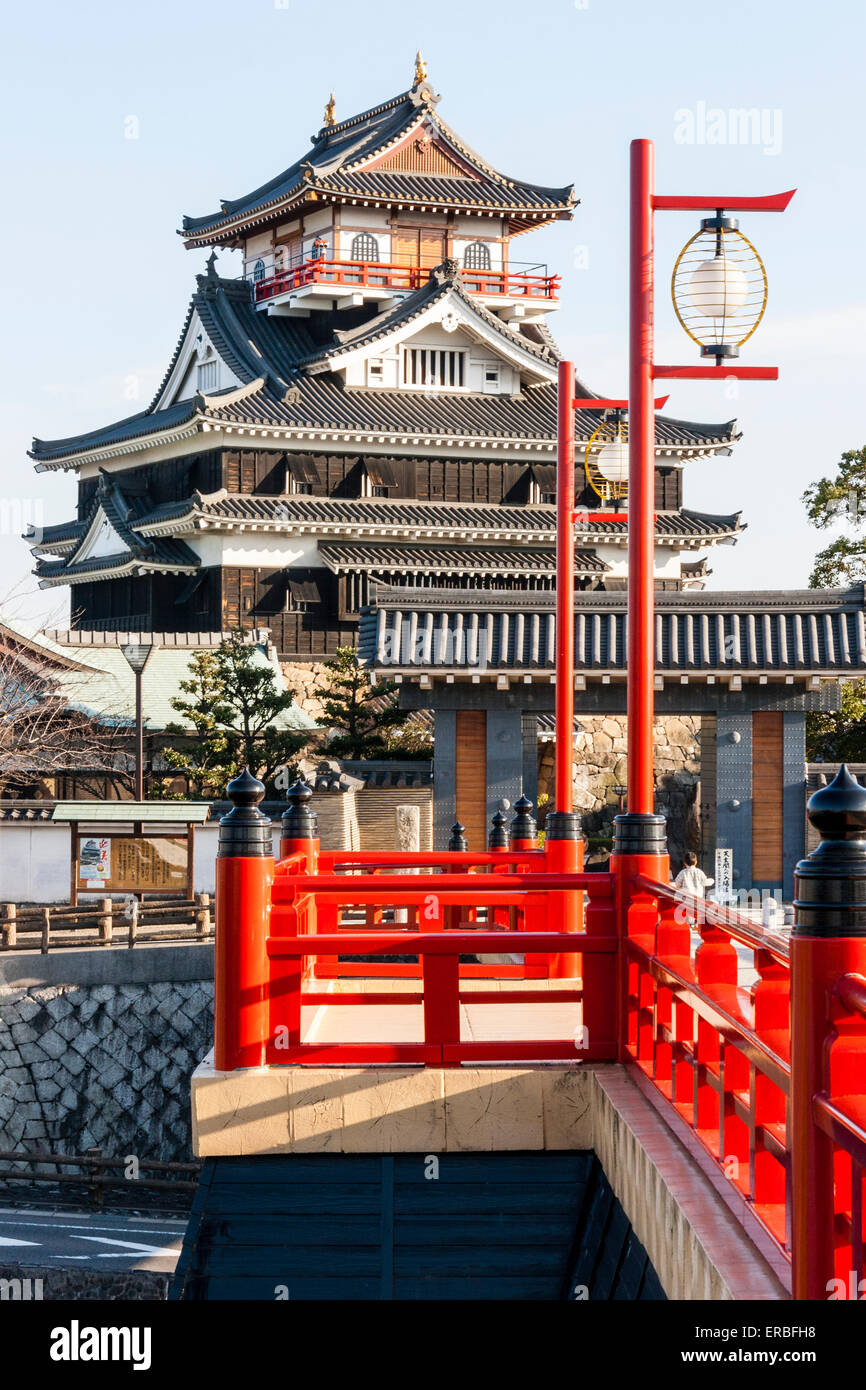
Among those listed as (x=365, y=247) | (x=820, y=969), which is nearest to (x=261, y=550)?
(x=365, y=247)

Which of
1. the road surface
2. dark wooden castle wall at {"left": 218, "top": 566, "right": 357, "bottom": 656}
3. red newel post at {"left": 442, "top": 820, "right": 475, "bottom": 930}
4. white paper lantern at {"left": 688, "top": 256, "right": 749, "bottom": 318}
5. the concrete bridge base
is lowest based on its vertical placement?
the road surface

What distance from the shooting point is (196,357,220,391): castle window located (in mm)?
42500

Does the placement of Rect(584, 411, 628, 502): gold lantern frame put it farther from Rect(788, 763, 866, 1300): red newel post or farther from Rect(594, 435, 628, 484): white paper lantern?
Rect(788, 763, 866, 1300): red newel post

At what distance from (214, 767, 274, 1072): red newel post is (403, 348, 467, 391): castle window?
3552 centimetres

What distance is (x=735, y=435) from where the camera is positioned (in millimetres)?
41531

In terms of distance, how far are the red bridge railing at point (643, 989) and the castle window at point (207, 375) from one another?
3318cm

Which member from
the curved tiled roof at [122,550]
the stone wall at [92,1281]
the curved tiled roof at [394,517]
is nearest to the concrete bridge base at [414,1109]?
the stone wall at [92,1281]

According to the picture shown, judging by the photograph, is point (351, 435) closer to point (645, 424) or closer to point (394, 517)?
point (394, 517)

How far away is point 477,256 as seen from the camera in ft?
148

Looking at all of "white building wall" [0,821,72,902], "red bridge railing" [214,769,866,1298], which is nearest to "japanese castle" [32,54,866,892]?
"white building wall" [0,821,72,902]

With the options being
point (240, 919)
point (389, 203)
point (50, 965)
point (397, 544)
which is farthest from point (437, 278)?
point (240, 919)

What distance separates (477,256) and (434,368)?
216 inches

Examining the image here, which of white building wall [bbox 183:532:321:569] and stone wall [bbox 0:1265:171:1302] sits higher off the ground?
white building wall [bbox 183:532:321:569]

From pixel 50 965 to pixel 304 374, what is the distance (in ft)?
77.6
